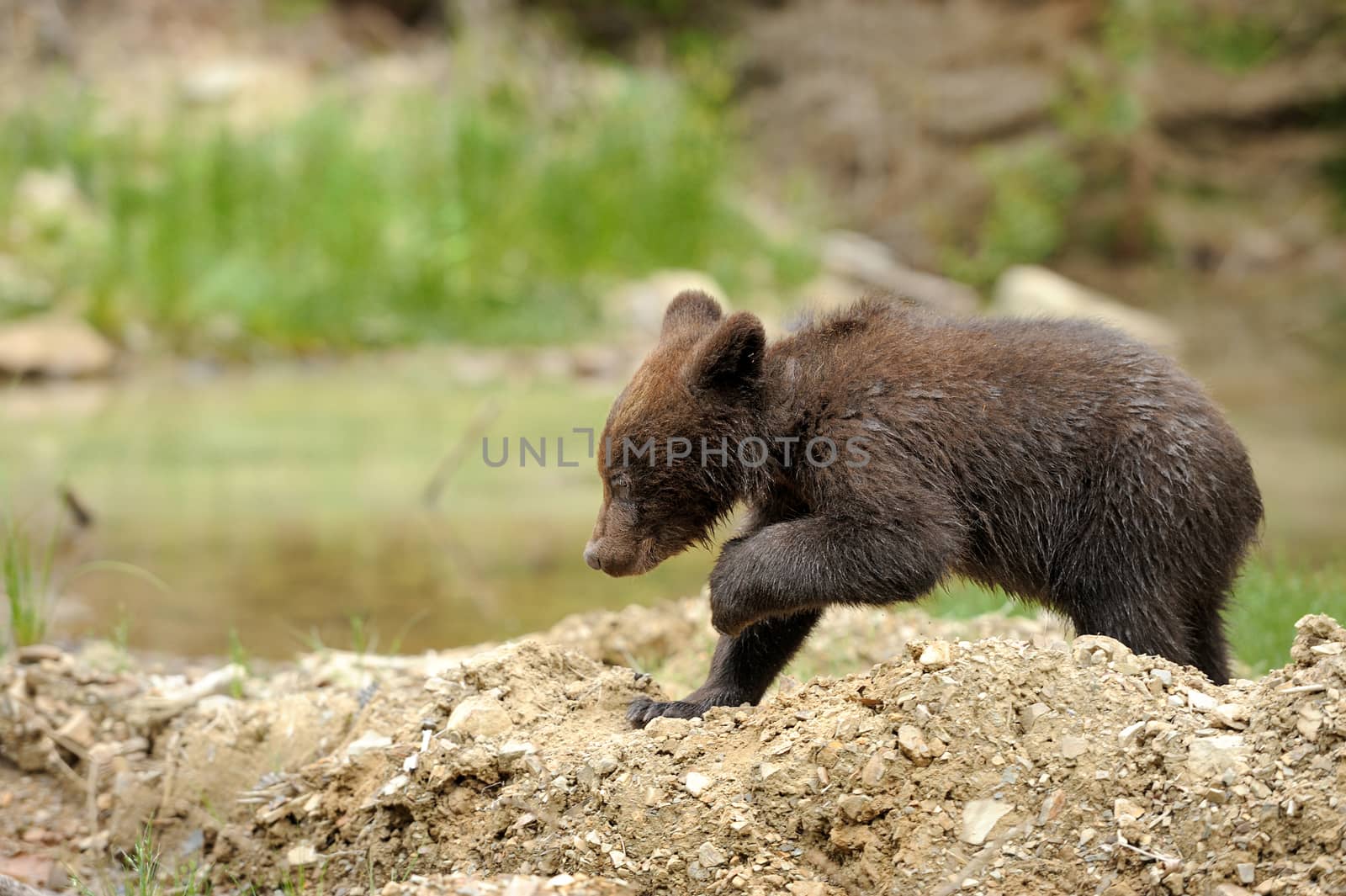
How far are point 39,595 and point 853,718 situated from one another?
11.2 feet

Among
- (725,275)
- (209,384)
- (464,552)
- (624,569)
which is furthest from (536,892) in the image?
(725,275)

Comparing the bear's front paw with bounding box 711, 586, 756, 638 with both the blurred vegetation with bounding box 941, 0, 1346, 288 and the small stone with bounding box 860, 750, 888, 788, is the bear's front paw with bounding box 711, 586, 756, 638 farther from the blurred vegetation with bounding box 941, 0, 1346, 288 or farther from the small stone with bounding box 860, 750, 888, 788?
the blurred vegetation with bounding box 941, 0, 1346, 288

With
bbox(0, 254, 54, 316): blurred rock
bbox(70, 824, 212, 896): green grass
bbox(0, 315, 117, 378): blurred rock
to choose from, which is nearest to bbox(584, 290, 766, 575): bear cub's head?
bbox(70, 824, 212, 896): green grass

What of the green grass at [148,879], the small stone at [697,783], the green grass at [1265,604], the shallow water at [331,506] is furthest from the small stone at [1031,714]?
the shallow water at [331,506]

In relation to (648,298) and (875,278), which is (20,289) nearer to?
(648,298)

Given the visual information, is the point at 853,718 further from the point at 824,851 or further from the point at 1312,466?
the point at 1312,466

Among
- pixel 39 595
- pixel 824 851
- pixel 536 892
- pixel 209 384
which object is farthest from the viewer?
pixel 209 384

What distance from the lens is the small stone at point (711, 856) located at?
10.1ft

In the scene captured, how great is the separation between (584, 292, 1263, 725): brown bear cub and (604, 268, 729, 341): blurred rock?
365 inches

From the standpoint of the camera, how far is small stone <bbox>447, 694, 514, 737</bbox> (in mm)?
3568

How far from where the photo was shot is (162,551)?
682cm

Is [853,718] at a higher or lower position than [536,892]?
higher

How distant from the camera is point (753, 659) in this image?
4.06 m

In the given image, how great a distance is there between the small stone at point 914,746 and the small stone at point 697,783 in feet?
1.33
